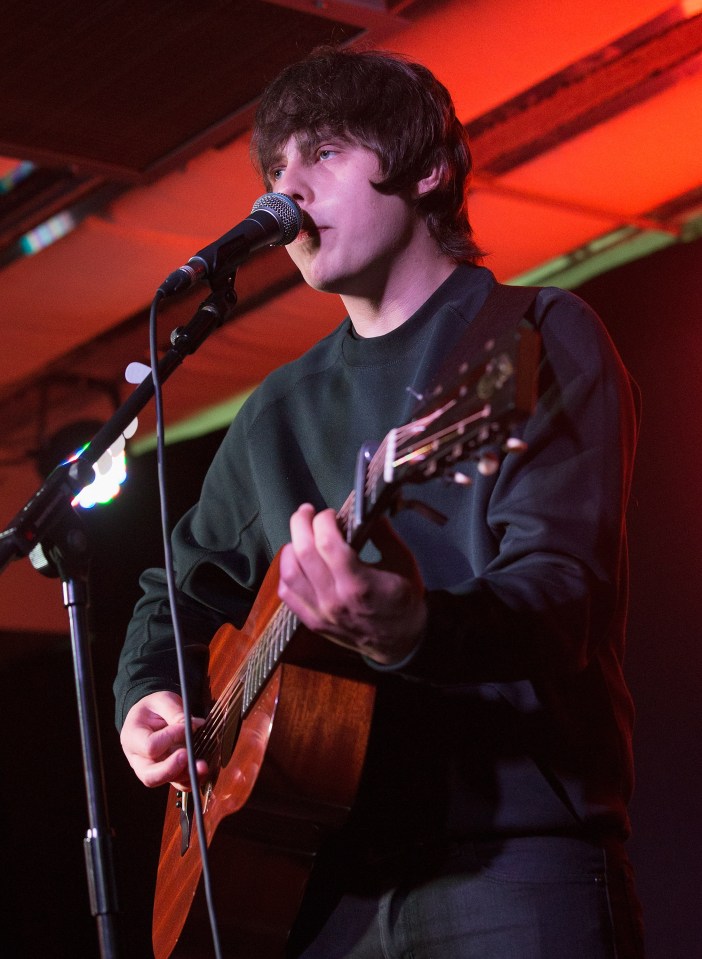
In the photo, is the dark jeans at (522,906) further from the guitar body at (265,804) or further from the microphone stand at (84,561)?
the microphone stand at (84,561)

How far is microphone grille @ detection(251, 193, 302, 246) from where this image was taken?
6.52 ft

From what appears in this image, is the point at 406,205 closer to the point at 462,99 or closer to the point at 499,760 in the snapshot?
the point at 499,760

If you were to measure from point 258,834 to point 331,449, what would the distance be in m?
0.73

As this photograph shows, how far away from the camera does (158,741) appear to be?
80.0 inches

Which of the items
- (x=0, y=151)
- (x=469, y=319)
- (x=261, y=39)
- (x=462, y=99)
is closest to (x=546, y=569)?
(x=469, y=319)

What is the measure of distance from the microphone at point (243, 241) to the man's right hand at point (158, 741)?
0.78m

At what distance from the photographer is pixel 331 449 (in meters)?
2.15

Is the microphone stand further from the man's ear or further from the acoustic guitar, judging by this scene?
Answer: the man's ear

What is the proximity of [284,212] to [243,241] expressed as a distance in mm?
154

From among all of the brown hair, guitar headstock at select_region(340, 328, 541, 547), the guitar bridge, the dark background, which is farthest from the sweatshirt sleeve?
the dark background

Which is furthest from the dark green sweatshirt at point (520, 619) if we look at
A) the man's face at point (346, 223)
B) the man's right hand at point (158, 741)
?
the man's right hand at point (158, 741)

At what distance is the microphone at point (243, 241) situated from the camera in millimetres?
1789

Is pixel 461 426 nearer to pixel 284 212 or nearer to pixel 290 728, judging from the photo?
pixel 290 728

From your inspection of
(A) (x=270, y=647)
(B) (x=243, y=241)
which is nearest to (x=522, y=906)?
(A) (x=270, y=647)
